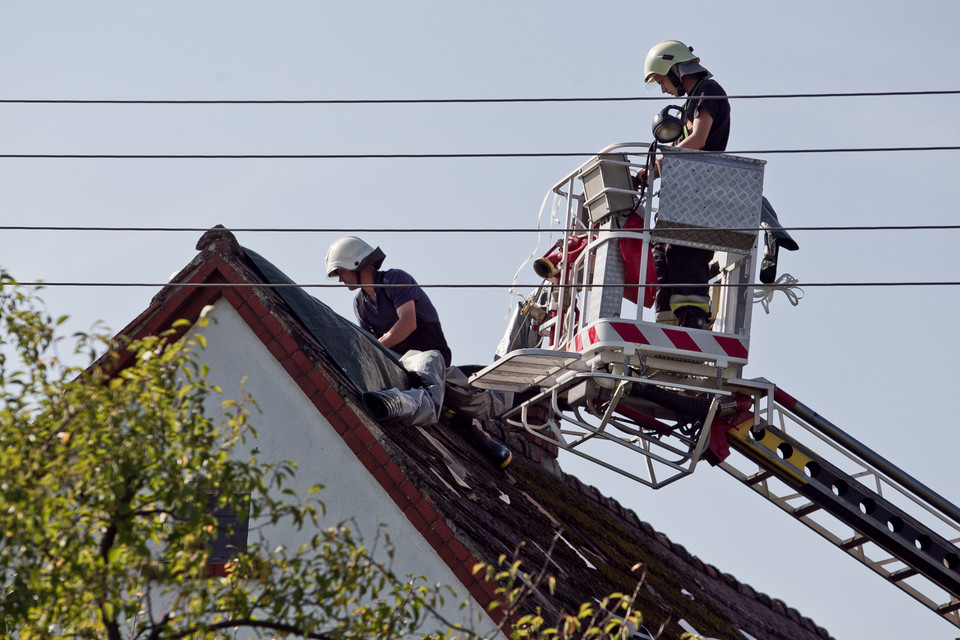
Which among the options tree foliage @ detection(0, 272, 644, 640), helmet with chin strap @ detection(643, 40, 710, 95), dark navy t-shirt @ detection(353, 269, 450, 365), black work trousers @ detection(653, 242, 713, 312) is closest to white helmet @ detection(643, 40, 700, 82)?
helmet with chin strap @ detection(643, 40, 710, 95)

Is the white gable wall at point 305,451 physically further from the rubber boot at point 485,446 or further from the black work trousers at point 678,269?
the rubber boot at point 485,446

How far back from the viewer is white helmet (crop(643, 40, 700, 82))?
986cm

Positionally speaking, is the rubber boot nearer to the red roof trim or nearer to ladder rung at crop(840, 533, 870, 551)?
ladder rung at crop(840, 533, 870, 551)

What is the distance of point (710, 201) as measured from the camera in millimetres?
9438

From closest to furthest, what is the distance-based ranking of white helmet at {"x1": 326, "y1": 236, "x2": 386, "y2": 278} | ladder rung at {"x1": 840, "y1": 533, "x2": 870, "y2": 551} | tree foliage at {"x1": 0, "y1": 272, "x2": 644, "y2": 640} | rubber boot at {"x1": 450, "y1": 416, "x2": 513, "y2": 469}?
tree foliage at {"x1": 0, "y1": 272, "x2": 644, "y2": 640} < white helmet at {"x1": 326, "y1": 236, "x2": 386, "y2": 278} < ladder rung at {"x1": 840, "y1": 533, "x2": 870, "y2": 551} < rubber boot at {"x1": 450, "y1": 416, "x2": 513, "y2": 469}

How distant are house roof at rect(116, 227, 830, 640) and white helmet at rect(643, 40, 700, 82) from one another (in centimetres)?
271

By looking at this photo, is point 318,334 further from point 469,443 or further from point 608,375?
point 469,443

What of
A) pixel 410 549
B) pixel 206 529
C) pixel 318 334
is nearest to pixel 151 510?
pixel 206 529

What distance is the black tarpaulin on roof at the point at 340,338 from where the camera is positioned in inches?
368

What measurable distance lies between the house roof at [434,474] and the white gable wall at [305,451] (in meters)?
0.07

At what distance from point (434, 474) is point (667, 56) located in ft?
10.8

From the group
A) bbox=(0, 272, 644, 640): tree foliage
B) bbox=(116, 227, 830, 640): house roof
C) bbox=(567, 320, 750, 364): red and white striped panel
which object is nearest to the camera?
bbox=(0, 272, 644, 640): tree foliage

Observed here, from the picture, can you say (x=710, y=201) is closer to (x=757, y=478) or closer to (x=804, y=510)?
(x=757, y=478)

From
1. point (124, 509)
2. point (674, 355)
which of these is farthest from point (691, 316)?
point (124, 509)
